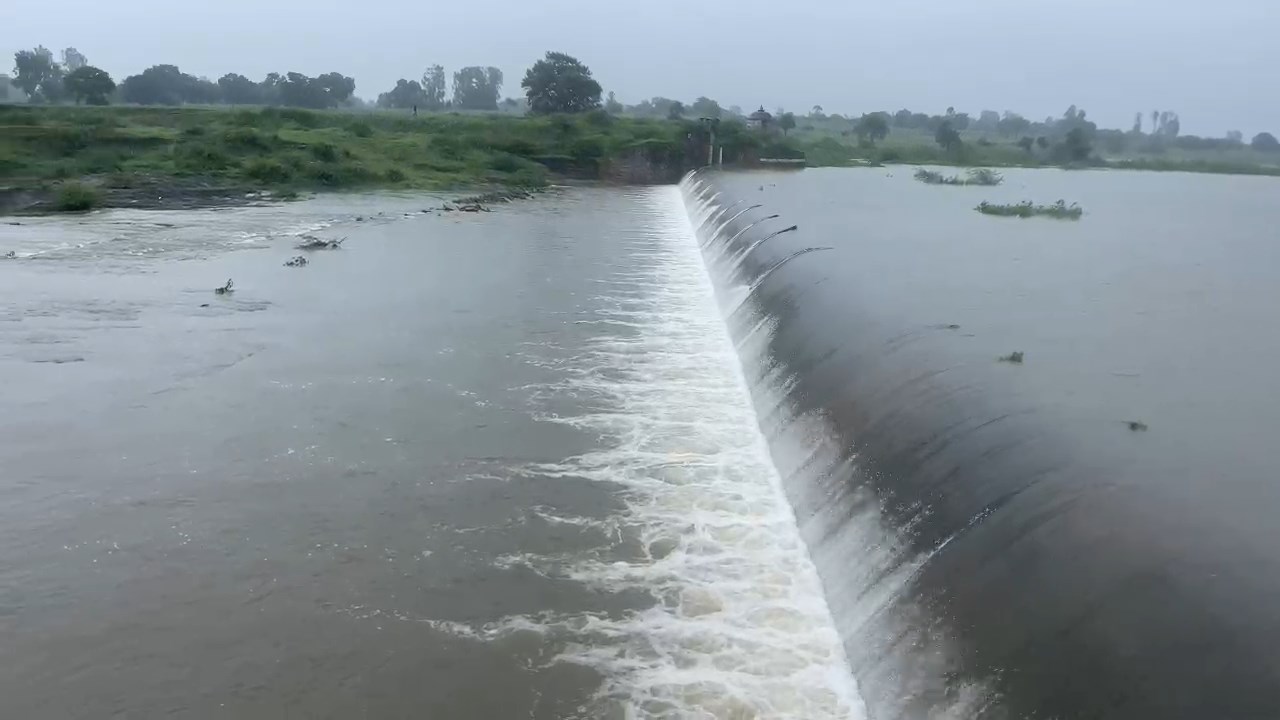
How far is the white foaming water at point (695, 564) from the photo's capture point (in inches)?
275

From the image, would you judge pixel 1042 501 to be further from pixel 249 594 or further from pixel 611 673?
pixel 249 594

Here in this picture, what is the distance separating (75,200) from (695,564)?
29.6m

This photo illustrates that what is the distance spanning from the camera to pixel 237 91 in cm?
9994

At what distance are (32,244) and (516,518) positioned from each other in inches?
836

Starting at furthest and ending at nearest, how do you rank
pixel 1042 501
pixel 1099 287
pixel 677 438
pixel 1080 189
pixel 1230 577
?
1. pixel 1080 189
2. pixel 1099 287
3. pixel 677 438
4. pixel 1042 501
5. pixel 1230 577

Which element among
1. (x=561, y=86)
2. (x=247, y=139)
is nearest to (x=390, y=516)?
(x=247, y=139)

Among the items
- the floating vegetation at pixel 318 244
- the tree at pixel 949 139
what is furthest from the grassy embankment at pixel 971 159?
the floating vegetation at pixel 318 244

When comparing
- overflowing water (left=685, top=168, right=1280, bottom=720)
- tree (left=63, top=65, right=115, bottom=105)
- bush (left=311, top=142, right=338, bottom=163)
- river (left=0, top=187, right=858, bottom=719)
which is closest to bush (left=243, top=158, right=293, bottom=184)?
bush (left=311, top=142, right=338, bottom=163)

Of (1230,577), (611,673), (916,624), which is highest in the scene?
(1230,577)

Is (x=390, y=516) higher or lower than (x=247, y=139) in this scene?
lower

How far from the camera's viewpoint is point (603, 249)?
26.1 metres

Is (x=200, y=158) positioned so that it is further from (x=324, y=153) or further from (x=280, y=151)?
(x=324, y=153)

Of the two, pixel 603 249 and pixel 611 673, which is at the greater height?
pixel 603 249

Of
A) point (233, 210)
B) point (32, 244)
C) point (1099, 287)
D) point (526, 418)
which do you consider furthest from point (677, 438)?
point (233, 210)
